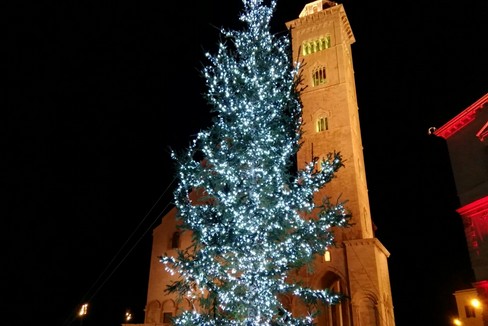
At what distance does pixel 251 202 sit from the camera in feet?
43.9

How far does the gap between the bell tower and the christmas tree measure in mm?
6347

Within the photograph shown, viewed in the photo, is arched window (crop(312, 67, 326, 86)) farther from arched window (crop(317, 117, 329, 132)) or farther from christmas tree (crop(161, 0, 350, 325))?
christmas tree (crop(161, 0, 350, 325))

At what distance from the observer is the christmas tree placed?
1294 centimetres

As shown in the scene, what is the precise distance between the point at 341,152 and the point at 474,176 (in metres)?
11.0

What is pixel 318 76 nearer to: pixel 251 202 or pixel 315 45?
pixel 315 45

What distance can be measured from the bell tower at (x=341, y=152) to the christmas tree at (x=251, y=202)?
6.35m

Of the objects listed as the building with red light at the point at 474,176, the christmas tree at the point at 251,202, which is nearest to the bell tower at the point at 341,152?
the building with red light at the point at 474,176

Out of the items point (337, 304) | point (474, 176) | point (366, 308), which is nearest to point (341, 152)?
point (337, 304)

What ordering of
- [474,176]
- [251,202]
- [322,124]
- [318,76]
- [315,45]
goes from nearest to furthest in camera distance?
[251,202], [474,176], [322,124], [318,76], [315,45]

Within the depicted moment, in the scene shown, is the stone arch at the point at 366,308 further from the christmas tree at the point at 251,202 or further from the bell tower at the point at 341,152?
the christmas tree at the point at 251,202

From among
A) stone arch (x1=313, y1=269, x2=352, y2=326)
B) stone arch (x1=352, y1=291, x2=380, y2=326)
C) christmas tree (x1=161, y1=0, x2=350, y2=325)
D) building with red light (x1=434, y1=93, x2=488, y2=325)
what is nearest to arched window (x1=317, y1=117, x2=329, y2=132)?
stone arch (x1=313, y1=269, x2=352, y2=326)

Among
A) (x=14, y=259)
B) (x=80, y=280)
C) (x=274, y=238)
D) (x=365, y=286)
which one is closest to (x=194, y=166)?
(x=274, y=238)

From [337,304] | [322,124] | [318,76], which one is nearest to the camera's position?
[337,304]

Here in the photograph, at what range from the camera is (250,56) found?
15125 mm
